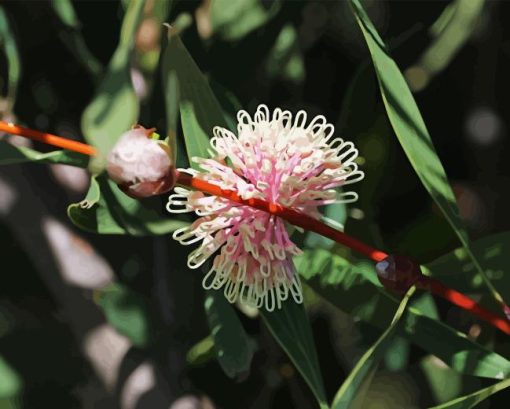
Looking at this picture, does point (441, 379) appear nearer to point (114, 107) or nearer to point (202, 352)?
point (202, 352)

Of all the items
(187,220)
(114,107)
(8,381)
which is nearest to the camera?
(114,107)

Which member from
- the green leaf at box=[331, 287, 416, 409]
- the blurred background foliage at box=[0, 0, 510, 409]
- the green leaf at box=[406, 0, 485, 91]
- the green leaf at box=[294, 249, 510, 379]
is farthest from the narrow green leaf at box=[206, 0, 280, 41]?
the green leaf at box=[331, 287, 416, 409]

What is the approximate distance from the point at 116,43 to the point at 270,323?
440 millimetres

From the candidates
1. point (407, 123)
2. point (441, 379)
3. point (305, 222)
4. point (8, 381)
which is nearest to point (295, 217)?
point (305, 222)

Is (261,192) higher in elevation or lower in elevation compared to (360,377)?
higher

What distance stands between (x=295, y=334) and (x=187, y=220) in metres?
0.19

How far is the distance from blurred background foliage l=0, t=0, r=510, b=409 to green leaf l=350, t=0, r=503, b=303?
114 mm

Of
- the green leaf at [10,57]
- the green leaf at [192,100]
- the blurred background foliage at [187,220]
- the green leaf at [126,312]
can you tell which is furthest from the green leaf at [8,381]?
the green leaf at [192,100]

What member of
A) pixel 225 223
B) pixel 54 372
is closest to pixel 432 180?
pixel 225 223

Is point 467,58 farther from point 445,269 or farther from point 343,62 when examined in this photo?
point 445,269

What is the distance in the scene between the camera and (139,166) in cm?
52

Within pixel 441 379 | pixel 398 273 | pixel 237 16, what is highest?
pixel 237 16

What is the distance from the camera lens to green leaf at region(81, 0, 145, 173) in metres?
0.50

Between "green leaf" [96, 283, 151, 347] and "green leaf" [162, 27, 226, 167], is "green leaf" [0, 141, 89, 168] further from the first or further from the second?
"green leaf" [96, 283, 151, 347]
